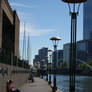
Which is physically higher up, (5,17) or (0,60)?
(5,17)

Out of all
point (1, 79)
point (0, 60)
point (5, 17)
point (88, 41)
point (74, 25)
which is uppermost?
point (88, 41)

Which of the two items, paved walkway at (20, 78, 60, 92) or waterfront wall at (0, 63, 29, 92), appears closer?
waterfront wall at (0, 63, 29, 92)

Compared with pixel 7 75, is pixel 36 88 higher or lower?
lower

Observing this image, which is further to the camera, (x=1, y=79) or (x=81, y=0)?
(x=1, y=79)

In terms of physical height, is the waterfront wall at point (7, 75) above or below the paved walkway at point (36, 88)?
above

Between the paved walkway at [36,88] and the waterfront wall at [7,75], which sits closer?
the waterfront wall at [7,75]

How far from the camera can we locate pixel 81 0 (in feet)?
51.3

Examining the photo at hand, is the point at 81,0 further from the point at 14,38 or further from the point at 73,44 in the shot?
the point at 14,38

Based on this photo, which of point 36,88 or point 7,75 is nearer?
point 7,75

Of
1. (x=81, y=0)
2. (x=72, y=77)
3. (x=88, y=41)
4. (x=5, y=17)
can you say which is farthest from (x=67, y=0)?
(x=88, y=41)

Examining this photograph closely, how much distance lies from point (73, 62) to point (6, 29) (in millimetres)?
27856

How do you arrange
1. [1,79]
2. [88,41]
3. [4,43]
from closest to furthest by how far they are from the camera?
[1,79]
[4,43]
[88,41]

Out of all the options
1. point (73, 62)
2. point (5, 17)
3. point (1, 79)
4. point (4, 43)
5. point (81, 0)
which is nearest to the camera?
point (81, 0)

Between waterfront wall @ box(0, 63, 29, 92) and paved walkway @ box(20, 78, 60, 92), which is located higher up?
waterfront wall @ box(0, 63, 29, 92)
